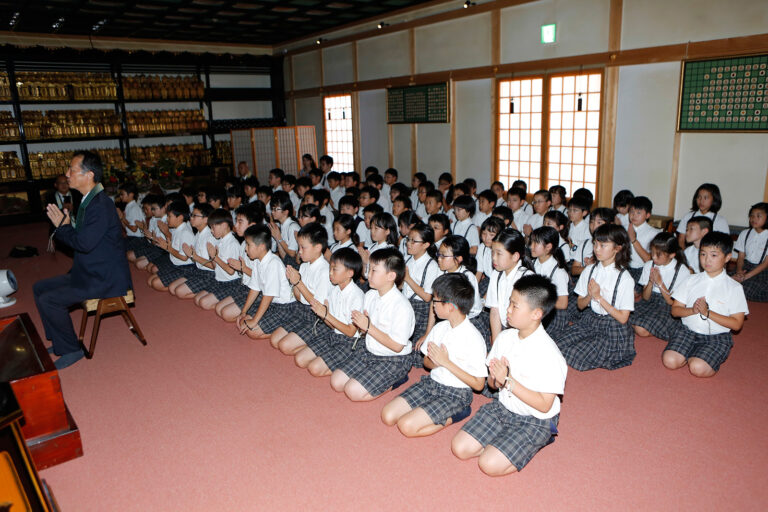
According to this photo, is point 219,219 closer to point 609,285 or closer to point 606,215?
point 609,285

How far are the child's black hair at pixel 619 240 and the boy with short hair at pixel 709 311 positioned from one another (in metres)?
0.53

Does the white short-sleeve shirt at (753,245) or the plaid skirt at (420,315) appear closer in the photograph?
the plaid skirt at (420,315)

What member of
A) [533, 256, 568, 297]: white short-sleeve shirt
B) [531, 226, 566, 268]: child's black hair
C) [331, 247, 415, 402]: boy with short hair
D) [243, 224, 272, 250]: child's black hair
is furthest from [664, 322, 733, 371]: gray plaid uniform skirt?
[243, 224, 272, 250]: child's black hair

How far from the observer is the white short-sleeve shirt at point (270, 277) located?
514 centimetres

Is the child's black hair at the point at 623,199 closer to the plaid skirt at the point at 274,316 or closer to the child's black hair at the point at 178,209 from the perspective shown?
the plaid skirt at the point at 274,316

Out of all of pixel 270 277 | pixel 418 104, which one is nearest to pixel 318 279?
pixel 270 277

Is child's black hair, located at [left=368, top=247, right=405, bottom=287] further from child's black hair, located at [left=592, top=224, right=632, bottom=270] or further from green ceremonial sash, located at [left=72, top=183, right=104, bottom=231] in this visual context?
green ceremonial sash, located at [left=72, top=183, right=104, bottom=231]

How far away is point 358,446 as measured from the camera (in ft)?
11.8

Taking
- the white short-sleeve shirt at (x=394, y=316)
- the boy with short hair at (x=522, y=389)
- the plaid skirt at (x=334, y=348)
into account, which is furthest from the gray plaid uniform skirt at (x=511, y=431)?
the plaid skirt at (x=334, y=348)

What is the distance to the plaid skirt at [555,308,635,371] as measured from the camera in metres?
4.48

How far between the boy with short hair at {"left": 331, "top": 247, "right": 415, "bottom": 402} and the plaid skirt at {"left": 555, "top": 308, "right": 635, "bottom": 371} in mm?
1468

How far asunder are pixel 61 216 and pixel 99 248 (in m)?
0.44

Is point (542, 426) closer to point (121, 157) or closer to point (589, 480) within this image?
point (589, 480)

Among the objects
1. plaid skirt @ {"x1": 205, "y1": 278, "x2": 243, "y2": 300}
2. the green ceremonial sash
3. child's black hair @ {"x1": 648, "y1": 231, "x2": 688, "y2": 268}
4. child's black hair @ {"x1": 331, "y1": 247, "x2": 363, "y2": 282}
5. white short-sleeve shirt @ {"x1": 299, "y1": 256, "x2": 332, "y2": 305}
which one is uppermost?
the green ceremonial sash
